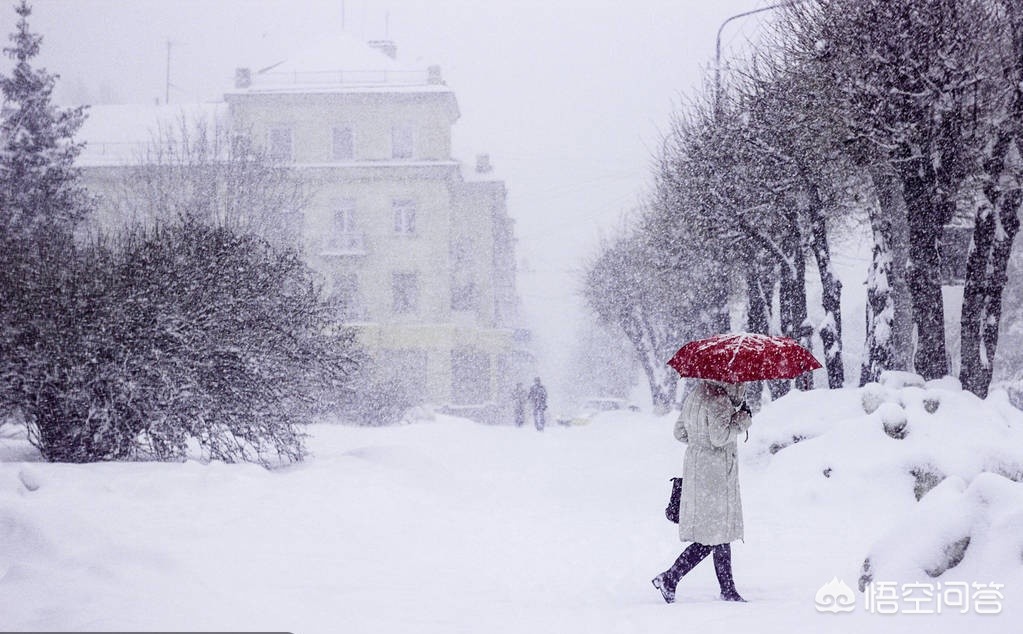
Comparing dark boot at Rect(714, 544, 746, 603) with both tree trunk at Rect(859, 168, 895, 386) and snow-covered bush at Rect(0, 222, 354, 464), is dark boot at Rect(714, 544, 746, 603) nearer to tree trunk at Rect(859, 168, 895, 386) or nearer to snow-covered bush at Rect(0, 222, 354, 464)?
snow-covered bush at Rect(0, 222, 354, 464)

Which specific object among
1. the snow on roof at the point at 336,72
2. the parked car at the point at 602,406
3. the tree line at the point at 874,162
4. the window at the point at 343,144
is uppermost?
the snow on roof at the point at 336,72

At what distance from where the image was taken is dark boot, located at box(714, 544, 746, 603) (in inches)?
281

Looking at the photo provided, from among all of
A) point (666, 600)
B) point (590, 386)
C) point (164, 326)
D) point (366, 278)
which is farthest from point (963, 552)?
point (590, 386)

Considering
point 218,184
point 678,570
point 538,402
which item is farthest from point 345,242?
point 678,570

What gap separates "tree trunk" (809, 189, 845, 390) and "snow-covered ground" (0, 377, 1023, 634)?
3222 millimetres

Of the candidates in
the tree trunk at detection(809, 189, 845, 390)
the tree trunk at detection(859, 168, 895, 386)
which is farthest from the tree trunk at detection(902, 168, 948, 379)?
the tree trunk at detection(809, 189, 845, 390)

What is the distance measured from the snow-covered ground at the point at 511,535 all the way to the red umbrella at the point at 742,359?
1.36 m

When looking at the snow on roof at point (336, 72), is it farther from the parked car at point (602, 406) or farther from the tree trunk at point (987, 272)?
the tree trunk at point (987, 272)

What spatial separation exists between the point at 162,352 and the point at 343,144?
34030 millimetres

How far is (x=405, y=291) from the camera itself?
4431 centimetres

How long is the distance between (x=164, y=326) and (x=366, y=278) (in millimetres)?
31622

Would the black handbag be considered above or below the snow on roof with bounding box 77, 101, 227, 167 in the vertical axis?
below

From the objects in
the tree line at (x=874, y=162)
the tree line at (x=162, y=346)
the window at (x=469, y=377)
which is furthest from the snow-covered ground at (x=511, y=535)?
the window at (x=469, y=377)

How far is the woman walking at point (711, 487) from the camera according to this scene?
7.08 m
